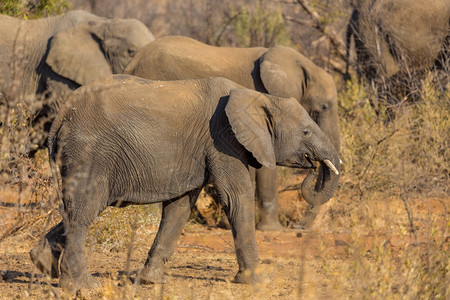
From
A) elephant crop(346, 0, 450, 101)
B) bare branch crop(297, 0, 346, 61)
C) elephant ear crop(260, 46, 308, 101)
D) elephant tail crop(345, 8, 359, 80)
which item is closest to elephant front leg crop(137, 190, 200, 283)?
elephant ear crop(260, 46, 308, 101)

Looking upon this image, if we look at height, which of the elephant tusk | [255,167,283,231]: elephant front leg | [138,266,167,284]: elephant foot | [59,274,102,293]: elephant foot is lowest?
[59,274,102,293]: elephant foot

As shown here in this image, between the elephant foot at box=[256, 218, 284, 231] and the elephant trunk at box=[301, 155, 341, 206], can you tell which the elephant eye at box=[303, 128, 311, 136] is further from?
the elephant foot at box=[256, 218, 284, 231]

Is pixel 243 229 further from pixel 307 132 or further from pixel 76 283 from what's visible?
pixel 76 283

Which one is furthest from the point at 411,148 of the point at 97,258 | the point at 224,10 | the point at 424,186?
the point at 224,10

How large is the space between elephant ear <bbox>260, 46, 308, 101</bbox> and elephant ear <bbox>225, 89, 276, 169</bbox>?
3055 mm

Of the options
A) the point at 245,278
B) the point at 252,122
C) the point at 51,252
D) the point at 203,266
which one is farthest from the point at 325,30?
the point at 51,252

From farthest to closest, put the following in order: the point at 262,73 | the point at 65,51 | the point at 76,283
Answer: the point at 65,51 → the point at 262,73 → the point at 76,283

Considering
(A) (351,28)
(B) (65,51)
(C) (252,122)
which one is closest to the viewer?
(C) (252,122)

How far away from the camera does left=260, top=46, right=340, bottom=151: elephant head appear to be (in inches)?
368

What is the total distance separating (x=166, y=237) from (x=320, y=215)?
11.4 ft

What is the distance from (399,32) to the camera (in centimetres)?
1225

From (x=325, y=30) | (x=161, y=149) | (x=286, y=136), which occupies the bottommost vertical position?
(x=161, y=149)

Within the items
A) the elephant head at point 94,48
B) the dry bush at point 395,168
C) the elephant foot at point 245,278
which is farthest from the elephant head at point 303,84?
Answer: the elephant foot at point 245,278

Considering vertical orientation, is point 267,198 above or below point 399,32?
below
